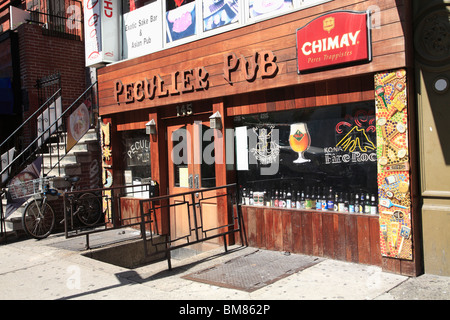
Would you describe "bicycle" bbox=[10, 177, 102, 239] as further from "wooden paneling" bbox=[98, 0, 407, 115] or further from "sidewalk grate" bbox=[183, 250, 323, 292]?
"sidewalk grate" bbox=[183, 250, 323, 292]

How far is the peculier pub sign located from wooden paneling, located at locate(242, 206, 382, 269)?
6.87 ft

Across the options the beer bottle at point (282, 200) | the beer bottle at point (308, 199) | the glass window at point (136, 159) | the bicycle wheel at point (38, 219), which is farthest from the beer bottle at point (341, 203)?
the bicycle wheel at point (38, 219)

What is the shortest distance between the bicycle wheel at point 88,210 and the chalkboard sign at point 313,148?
3.90 metres

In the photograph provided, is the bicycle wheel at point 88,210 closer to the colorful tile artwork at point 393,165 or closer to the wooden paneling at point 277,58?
the wooden paneling at point 277,58

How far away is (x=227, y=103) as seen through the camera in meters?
7.20

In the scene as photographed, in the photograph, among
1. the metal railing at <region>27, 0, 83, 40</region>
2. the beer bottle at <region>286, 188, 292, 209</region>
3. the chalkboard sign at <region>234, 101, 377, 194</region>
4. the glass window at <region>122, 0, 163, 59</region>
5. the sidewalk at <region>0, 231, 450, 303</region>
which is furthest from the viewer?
the metal railing at <region>27, 0, 83, 40</region>

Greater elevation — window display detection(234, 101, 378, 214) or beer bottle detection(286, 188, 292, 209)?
window display detection(234, 101, 378, 214)

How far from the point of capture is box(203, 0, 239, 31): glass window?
7.09 m

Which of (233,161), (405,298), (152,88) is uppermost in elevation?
(152,88)

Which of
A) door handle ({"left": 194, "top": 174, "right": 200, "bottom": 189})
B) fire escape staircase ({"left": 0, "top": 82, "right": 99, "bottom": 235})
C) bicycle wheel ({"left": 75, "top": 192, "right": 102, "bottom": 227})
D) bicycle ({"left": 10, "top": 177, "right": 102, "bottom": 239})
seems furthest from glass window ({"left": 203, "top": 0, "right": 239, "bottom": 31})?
A: bicycle wheel ({"left": 75, "top": 192, "right": 102, "bottom": 227})

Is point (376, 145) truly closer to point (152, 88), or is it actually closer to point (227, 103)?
point (227, 103)

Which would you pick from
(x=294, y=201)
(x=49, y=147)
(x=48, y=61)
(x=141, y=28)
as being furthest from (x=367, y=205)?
(x=48, y=61)

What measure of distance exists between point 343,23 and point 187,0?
11.8 feet

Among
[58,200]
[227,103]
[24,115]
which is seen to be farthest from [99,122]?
[227,103]
